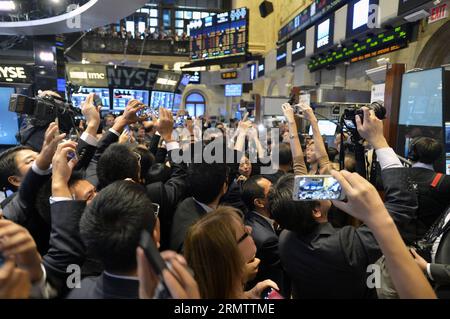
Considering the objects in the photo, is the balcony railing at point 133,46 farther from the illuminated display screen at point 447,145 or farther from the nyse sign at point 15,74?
the illuminated display screen at point 447,145

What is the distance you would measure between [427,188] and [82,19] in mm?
4696

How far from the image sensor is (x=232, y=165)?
255 cm

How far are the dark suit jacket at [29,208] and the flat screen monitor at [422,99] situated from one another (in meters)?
3.48

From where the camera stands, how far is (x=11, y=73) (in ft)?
18.9

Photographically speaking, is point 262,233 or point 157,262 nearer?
point 157,262

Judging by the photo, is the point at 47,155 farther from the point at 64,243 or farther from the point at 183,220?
the point at 183,220

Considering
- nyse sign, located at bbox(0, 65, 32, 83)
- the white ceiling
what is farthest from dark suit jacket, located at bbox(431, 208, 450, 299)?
nyse sign, located at bbox(0, 65, 32, 83)

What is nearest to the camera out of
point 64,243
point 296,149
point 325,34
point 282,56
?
point 64,243

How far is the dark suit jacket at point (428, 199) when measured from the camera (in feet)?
8.50

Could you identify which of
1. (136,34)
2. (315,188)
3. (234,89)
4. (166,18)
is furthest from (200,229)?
(166,18)

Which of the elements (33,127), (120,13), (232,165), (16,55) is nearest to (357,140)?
(232,165)

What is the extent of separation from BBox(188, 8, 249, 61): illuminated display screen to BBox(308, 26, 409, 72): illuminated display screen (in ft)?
11.7

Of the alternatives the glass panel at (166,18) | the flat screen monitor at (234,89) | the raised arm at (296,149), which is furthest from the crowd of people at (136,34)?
the raised arm at (296,149)
